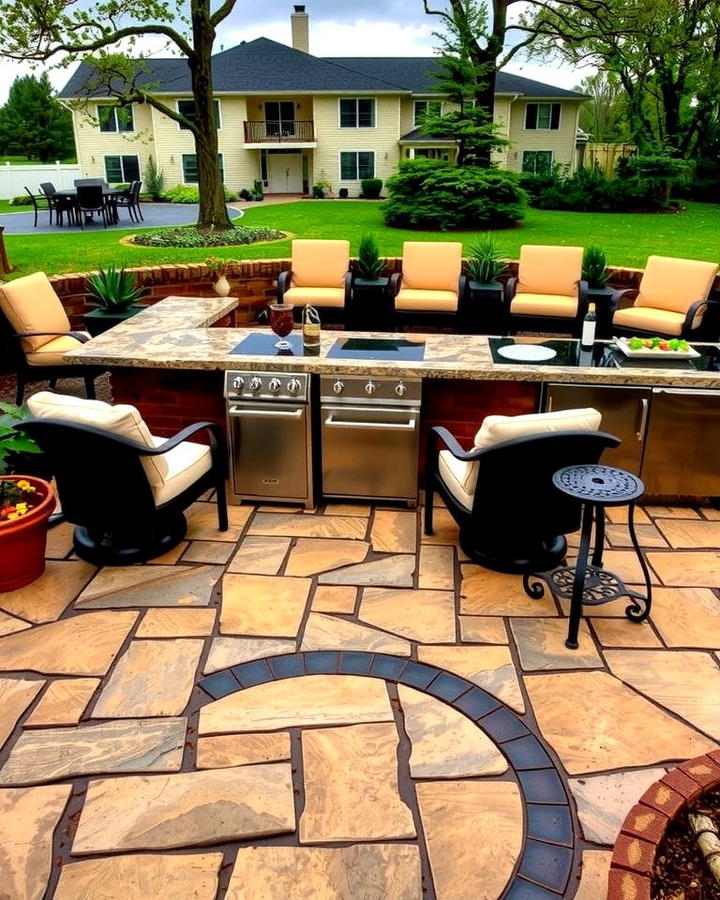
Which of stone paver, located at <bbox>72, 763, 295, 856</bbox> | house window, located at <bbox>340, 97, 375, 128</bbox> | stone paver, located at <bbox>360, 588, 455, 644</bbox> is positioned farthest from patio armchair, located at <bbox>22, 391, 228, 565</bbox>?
house window, located at <bbox>340, 97, 375, 128</bbox>

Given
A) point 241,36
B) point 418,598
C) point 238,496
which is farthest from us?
point 241,36

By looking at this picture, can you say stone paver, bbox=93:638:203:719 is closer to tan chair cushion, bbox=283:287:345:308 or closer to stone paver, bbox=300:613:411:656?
stone paver, bbox=300:613:411:656

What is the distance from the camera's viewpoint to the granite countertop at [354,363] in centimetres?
421

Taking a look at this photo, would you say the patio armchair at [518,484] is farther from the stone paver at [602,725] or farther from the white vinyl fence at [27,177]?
the white vinyl fence at [27,177]

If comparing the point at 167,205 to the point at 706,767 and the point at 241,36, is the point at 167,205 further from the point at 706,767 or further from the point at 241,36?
the point at 706,767

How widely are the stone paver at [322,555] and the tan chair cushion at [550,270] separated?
465cm

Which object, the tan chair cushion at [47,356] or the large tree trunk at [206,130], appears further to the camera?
the large tree trunk at [206,130]

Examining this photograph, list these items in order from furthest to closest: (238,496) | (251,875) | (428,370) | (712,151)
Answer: (712,151) < (238,496) < (428,370) < (251,875)

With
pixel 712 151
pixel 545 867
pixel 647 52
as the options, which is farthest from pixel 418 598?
pixel 712 151

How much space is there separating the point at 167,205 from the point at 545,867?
24250 mm

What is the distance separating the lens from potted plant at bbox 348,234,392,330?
25.6 ft

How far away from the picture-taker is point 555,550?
152 inches

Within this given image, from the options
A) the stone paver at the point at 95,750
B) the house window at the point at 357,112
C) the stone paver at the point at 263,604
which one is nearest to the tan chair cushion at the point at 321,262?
the stone paver at the point at 263,604

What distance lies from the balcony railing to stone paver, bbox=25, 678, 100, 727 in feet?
86.5
